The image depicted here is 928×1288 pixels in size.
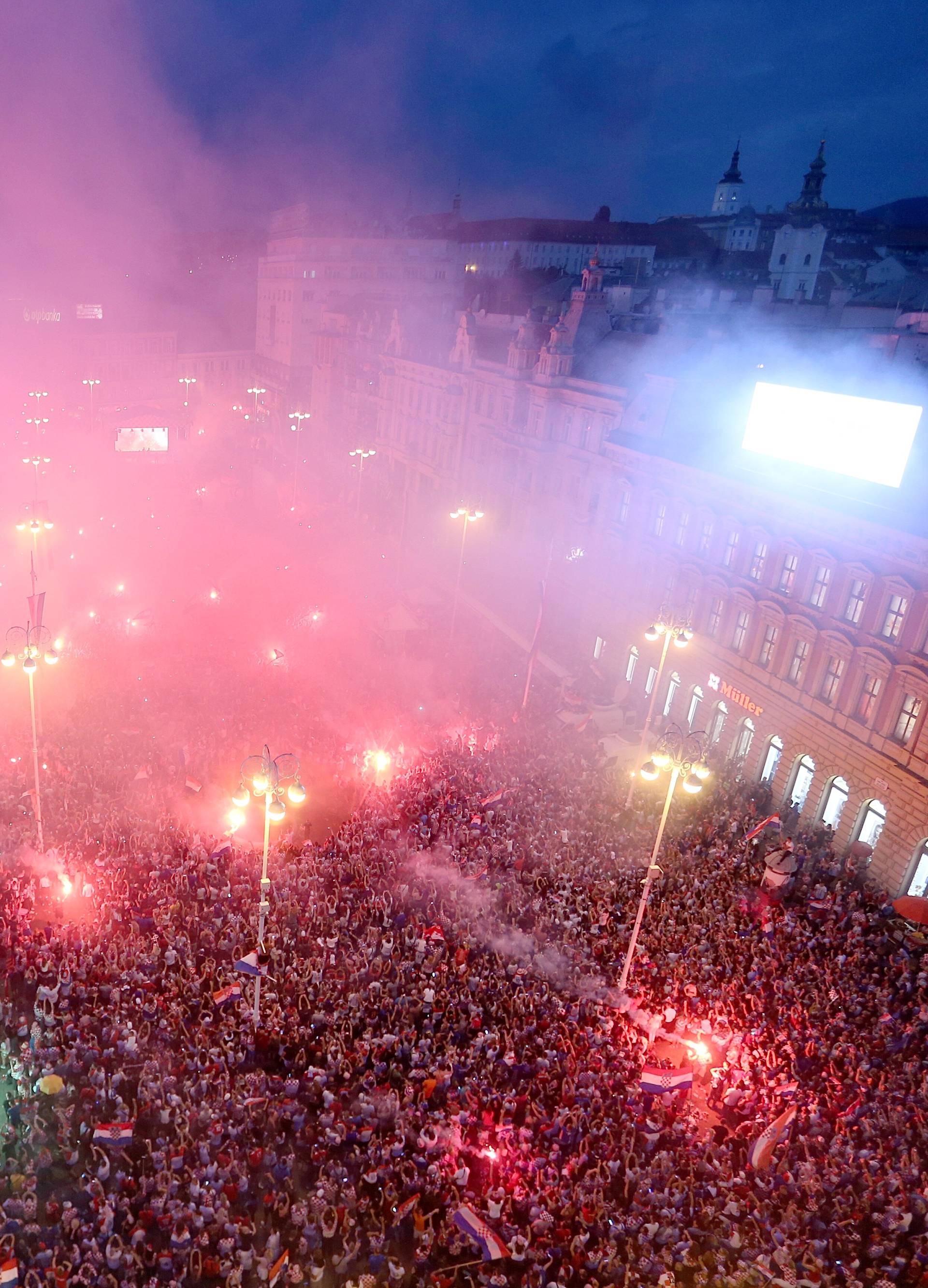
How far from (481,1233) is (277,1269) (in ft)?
9.41

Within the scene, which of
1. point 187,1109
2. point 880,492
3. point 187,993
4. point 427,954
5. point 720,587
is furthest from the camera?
point 720,587

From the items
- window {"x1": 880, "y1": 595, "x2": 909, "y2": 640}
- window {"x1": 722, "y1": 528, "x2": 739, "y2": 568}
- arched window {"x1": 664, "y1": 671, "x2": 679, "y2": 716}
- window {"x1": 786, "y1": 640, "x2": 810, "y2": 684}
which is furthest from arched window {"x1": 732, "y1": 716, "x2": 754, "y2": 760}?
window {"x1": 880, "y1": 595, "x2": 909, "y2": 640}

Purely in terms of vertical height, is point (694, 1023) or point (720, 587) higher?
point (720, 587)

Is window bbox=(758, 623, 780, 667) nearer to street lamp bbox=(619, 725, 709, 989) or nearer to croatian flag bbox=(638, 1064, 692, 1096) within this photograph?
street lamp bbox=(619, 725, 709, 989)

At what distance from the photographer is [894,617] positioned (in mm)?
23203

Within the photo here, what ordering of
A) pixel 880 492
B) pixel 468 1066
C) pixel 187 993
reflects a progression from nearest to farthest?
pixel 468 1066 → pixel 187 993 → pixel 880 492

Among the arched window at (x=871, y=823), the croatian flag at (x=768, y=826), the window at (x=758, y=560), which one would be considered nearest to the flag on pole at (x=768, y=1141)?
the croatian flag at (x=768, y=826)

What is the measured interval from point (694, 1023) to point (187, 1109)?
9.42m

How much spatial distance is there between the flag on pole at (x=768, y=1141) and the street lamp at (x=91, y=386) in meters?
71.2

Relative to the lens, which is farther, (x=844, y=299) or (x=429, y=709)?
(x=844, y=299)

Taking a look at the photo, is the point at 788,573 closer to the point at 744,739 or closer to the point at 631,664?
the point at 744,739

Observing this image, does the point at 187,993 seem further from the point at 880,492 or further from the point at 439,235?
the point at 439,235

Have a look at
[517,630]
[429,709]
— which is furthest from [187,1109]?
[517,630]

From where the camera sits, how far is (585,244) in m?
79.6
